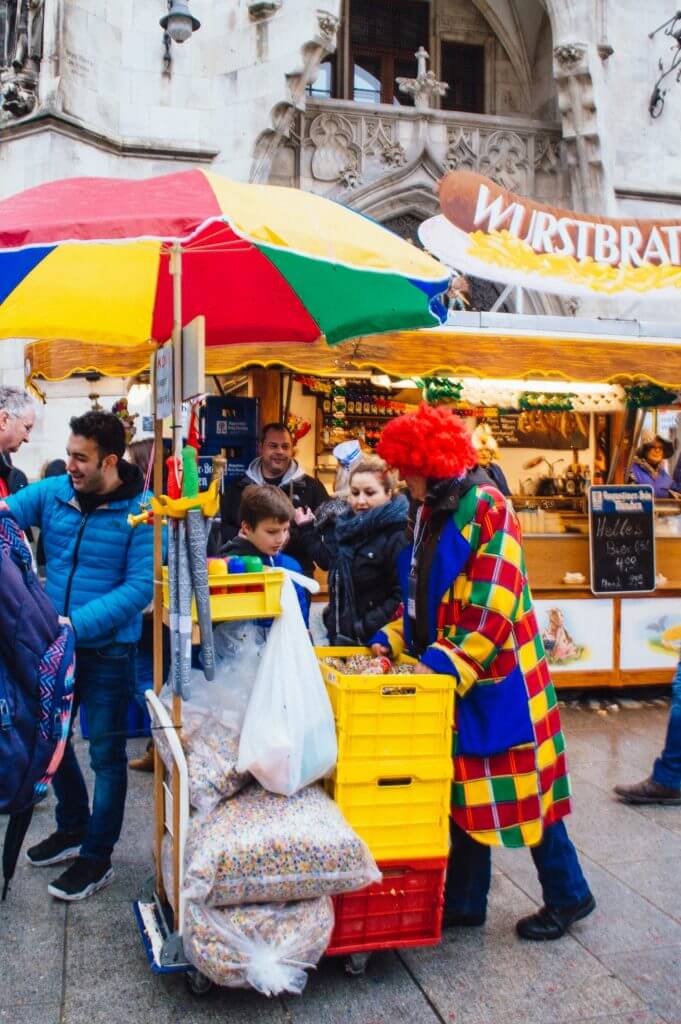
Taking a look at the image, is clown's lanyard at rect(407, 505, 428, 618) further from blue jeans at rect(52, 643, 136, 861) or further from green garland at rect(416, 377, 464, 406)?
green garland at rect(416, 377, 464, 406)

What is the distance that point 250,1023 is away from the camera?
9.63ft

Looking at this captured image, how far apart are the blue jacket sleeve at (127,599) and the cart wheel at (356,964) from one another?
149 cm

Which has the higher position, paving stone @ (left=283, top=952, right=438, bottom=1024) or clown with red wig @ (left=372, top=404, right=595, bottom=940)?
clown with red wig @ (left=372, top=404, right=595, bottom=940)

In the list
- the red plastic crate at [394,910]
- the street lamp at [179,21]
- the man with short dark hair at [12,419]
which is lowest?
the red plastic crate at [394,910]

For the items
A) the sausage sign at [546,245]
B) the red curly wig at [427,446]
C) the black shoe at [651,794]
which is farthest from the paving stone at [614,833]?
the sausage sign at [546,245]

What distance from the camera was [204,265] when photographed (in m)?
4.00

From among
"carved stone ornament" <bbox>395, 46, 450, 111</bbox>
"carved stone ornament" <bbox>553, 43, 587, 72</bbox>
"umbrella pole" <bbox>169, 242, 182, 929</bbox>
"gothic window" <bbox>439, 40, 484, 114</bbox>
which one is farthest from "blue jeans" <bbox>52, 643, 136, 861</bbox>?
"gothic window" <bbox>439, 40, 484, 114</bbox>

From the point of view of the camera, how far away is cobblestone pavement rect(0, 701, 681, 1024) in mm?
3010

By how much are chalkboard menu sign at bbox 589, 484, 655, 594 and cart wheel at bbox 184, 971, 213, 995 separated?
484cm

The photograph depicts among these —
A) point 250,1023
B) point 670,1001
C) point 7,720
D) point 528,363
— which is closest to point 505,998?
point 670,1001

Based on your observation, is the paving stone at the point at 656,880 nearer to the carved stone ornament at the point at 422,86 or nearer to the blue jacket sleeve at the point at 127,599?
the blue jacket sleeve at the point at 127,599

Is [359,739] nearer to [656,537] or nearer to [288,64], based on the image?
[656,537]

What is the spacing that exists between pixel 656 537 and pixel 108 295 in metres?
5.02

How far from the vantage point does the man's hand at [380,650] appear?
3.66 metres
